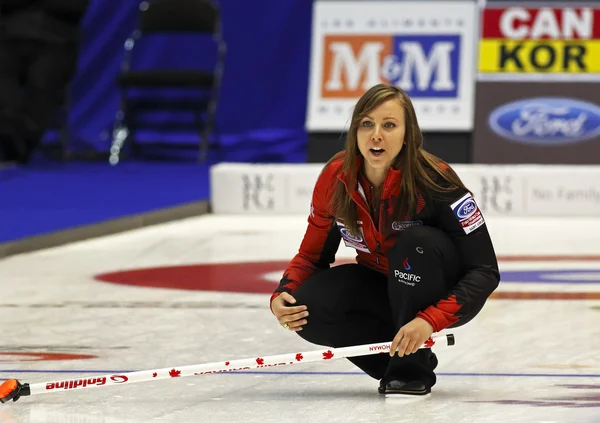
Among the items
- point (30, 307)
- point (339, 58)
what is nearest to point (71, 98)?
point (339, 58)

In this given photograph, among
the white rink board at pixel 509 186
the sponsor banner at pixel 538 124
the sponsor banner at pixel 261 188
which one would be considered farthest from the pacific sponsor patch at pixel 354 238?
the sponsor banner at pixel 538 124

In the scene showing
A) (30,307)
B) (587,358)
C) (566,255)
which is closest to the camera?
(587,358)

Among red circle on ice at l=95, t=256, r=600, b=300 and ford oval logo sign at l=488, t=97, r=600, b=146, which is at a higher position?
ford oval logo sign at l=488, t=97, r=600, b=146

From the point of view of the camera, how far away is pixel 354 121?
2588mm

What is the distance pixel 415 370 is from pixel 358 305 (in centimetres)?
19

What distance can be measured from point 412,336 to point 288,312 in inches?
11.7

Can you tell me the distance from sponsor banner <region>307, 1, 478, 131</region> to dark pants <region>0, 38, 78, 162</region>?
2.25 metres

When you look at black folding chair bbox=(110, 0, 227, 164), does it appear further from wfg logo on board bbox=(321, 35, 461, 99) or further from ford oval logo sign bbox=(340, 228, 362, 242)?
ford oval logo sign bbox=(340, 228, 362, 242)

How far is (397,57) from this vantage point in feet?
26.0

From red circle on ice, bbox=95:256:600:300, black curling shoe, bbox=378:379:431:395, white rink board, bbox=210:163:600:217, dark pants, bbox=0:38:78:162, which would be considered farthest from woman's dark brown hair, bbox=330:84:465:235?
dark pants, bbox=0:38:78:162

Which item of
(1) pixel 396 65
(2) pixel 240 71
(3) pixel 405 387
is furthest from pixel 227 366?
(2) pixel 240 71

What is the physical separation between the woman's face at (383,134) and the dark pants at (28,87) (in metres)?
6.83

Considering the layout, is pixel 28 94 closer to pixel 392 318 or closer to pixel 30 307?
pixel 30 307

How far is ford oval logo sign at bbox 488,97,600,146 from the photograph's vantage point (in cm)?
765
